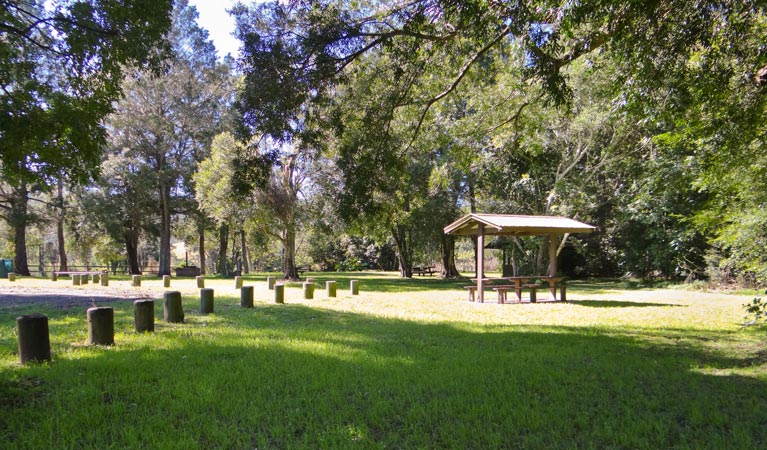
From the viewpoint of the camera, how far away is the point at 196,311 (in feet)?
36.7

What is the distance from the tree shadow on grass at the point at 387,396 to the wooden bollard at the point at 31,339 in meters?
0.25

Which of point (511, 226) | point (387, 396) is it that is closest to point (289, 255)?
point (511, 226)

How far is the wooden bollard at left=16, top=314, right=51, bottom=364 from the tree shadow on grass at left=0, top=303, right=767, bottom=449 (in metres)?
0.25

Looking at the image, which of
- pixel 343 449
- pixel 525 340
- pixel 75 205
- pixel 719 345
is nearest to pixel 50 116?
pixel 343 449

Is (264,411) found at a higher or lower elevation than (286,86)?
lower

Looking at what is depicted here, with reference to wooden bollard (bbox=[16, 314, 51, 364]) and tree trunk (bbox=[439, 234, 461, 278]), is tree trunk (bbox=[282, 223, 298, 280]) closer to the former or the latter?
tree trunk (bbox=[439, 234, 461, 278])

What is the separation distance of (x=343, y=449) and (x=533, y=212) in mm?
23994

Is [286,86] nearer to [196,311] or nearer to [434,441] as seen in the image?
[434,441]

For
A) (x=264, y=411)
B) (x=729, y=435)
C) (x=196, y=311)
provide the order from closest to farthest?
(x=729, y=435) → (x=264, y=411) → (x=196, y=311)

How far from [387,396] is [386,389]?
211 millimetres

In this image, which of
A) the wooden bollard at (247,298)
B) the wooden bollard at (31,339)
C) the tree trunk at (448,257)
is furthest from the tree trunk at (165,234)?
the wooden bollard at (31,339)

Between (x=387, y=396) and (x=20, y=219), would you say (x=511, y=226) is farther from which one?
(x=20, y=219)

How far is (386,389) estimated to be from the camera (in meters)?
4.83

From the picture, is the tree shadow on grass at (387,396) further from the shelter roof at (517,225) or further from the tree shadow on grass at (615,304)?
the shelter roof at (517,225)
